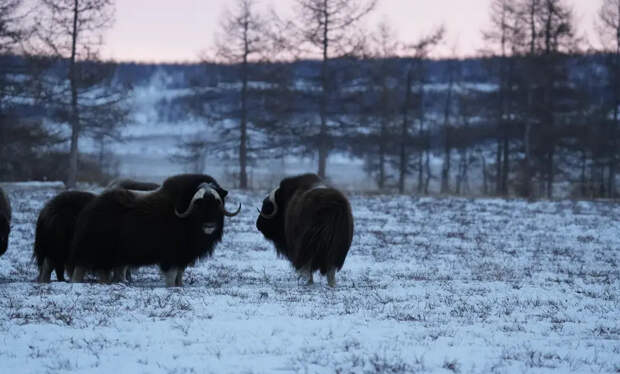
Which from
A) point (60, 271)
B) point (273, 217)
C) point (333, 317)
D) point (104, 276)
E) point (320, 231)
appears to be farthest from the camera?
point (273, 217)

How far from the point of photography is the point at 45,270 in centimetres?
1178

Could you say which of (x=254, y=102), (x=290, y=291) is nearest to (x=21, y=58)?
(x=254, y=102)

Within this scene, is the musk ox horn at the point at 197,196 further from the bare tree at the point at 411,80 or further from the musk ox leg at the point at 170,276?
the bare tree at the point at 411,80

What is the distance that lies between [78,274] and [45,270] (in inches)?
26.3

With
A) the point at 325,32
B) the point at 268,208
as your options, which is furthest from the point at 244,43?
the point at 268,208

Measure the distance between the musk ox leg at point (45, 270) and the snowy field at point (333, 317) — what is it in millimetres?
323

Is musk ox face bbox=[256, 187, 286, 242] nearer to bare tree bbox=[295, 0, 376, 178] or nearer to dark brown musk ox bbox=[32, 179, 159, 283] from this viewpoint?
dark brown musk ox bbox=[32, 179, 159, 283]

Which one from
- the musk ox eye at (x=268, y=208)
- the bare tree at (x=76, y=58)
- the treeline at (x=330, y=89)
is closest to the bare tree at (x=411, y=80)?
the treeline at (x=330, y=89)

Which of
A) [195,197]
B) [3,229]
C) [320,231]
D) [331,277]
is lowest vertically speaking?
[331,277]

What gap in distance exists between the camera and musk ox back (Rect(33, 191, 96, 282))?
11742mm

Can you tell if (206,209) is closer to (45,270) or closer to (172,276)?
(172,276)

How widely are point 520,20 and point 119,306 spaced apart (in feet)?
94.8

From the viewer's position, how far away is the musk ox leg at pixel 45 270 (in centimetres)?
1174

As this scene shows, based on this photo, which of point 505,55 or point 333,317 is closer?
point 333,317
